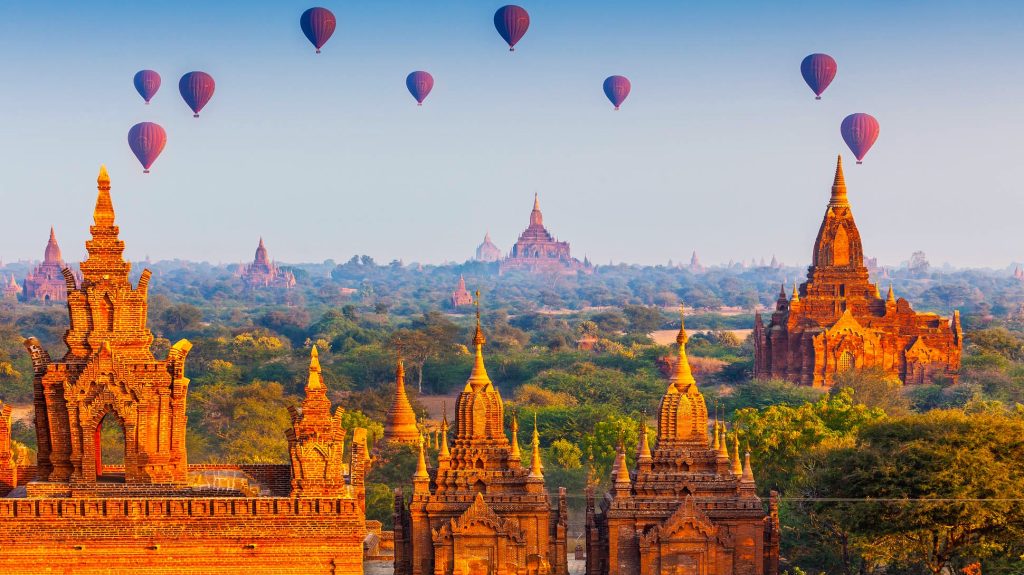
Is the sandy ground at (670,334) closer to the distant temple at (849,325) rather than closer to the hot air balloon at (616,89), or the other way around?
the hot air balloon at (616,89)

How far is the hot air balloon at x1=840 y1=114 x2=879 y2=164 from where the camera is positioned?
113 metres

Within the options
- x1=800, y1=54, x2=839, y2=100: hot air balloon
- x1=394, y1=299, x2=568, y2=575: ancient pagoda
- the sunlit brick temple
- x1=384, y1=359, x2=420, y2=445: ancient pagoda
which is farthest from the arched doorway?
x1=800, y1=54, x2=839, y2=100: hot air balloon

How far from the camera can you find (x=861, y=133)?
113750 millimetres

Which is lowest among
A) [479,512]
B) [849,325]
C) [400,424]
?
[400,424]

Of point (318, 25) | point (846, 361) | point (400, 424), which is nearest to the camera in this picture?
point (400, 424)

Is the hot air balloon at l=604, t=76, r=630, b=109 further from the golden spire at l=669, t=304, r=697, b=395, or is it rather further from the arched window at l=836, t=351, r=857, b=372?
the golden spire at l=669, t=304, r=697, b=395

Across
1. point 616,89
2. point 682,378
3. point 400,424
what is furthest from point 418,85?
point 682,378

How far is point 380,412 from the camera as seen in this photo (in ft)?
236

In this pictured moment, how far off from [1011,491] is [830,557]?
6995 mm

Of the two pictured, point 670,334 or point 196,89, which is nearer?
point 196,89

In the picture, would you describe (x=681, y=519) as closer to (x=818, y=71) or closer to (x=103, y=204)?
(x=103, y=204)

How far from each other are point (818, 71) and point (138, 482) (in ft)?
290

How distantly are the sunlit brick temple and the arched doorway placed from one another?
12 cm

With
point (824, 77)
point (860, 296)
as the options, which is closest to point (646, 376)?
point (860, 296)
